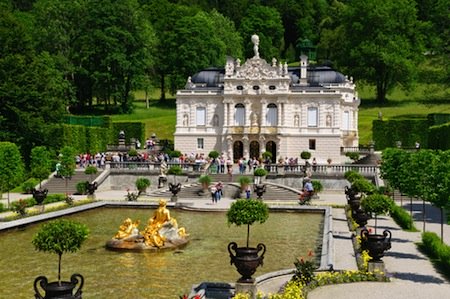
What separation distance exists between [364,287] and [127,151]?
48.3 m

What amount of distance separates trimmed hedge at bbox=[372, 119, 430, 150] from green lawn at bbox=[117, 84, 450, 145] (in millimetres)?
1845

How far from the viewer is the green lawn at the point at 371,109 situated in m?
70.6

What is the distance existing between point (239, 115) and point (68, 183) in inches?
730

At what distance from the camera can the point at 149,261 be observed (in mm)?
22047

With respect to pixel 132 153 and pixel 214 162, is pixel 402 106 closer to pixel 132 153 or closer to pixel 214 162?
pixel 214 162

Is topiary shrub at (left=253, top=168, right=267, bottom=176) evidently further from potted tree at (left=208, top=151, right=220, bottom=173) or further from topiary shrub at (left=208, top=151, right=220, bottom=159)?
topiary shrub at (left=208, top=151, right=220, bottom=159)

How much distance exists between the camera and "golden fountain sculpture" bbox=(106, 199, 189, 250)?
2406 cm

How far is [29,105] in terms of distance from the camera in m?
50.5

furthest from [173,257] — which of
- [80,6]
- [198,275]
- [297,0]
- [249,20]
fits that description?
[297,0]

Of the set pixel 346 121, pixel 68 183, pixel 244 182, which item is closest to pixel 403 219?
pixel 244 182

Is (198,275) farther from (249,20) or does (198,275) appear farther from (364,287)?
(249,20)

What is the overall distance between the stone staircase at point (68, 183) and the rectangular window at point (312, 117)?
65.1 ft

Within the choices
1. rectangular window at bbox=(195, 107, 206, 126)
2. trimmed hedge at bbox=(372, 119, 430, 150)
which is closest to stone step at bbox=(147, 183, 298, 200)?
rectangular window at bbox=(195, 107, 206, 126)

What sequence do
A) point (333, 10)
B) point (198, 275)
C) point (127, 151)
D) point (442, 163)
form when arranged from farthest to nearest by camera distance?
point (333, 10) → point (127, 151) → point (442, 163) → point (198, 275)
